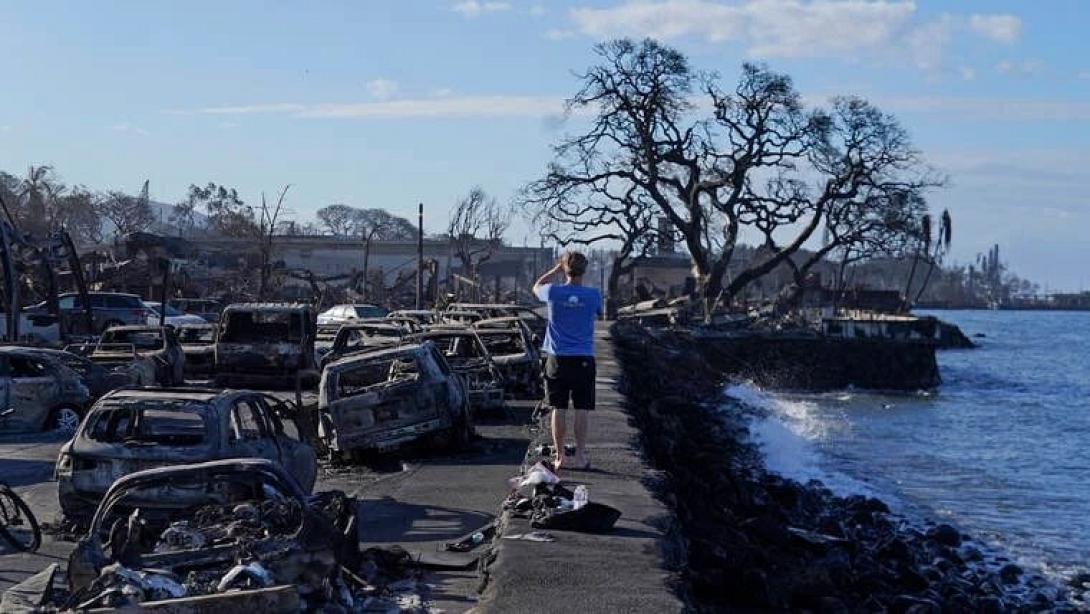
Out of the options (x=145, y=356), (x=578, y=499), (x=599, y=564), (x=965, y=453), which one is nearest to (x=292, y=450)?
(x=578, y=499)

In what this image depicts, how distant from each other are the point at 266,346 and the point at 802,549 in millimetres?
12374

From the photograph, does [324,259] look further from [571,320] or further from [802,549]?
[571,320]

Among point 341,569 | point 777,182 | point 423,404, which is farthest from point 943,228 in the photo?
point 341,569

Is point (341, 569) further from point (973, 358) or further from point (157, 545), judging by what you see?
point (973, 358)

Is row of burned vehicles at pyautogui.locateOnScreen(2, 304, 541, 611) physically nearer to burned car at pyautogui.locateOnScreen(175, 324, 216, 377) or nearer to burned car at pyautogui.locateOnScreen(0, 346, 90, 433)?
burned car at pyautogui.locateOnScreen(0, 346, 90, 433)

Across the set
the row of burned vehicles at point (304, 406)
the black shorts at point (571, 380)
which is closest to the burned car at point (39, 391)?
the row of burned vehicles at point (304, 406)

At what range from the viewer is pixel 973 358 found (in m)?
82.2

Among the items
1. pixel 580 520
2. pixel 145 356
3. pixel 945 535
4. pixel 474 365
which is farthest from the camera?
pixel 145 356

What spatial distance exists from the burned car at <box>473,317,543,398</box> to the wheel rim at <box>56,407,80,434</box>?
6.05 m

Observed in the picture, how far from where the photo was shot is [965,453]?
104 feet

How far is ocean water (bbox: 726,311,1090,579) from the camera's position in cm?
2145

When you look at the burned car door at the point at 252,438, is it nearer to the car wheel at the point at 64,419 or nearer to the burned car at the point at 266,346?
the car wheel at the point at 64,419

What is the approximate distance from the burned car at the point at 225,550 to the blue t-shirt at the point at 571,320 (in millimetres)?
2858

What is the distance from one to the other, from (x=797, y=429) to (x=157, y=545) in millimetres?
28017
